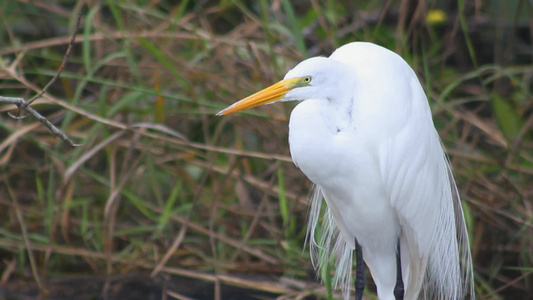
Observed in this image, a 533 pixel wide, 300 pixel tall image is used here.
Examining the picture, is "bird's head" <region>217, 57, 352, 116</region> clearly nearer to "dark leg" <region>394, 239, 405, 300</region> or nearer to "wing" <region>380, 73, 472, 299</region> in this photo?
"wing" <region>380, 73, 472, 299</region>

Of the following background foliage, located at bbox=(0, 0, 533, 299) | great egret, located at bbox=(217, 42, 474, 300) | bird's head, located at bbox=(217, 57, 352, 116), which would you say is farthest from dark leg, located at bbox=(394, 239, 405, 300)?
bird's head, located at bbox=(217, 57, 352, 116)

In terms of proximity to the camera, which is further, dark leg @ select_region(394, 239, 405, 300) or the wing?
dark leg @ select_region(394, 239, 405, 300)

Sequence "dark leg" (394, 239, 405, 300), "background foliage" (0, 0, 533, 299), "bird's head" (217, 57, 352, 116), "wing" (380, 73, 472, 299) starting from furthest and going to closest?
"background foliage" (0, 0, 533, 299), "dark leg" (394, 239, 405, 300), "wing" (380, 73, 472, 299), "bird's head" (217, 57, 352, 116)

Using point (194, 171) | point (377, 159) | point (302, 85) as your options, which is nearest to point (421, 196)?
point (377, 159)

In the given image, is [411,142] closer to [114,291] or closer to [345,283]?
[345,283]

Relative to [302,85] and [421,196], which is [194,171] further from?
[302,85]

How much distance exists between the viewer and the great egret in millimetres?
1482

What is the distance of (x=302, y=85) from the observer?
4.75 feet

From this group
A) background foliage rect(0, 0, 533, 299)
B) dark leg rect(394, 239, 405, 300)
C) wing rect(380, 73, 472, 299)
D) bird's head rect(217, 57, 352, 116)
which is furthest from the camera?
background foliage rect(0, 0, 533, 299)

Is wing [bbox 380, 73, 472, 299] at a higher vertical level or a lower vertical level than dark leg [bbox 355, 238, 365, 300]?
higher

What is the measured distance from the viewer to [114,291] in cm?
239

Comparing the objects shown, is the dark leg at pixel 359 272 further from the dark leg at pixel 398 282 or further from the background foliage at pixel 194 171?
the background foliage at pixel 194 171

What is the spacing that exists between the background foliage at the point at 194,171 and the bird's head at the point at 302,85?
63cm

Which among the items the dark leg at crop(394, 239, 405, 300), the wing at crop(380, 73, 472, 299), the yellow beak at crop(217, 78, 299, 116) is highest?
the yellow beak at crop(217, 78, 299, 116)
